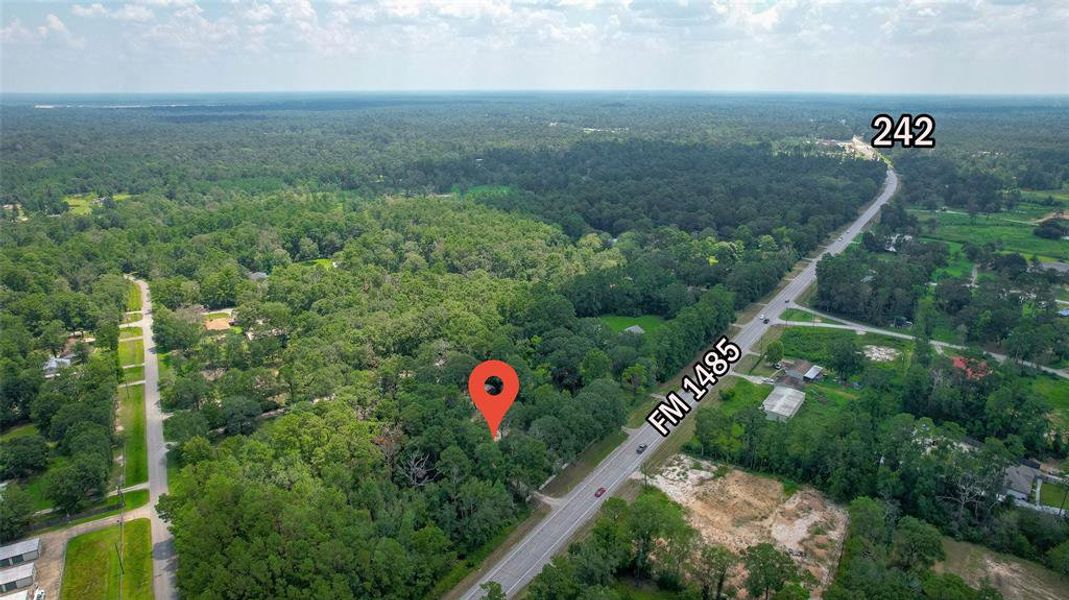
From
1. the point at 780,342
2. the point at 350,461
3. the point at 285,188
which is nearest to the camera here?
the point at 350,461

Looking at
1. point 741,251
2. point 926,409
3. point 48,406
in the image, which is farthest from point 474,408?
point 741,251

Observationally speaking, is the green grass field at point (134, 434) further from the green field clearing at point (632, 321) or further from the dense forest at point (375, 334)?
the green field clearing at point (632, 321)

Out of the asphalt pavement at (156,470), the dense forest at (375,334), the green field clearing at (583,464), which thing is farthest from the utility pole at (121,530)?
the green field clearing at (583,464)

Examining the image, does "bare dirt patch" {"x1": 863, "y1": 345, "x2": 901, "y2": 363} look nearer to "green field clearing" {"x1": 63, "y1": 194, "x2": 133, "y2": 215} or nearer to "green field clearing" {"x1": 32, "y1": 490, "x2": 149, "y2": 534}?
"green field clearing" {"x1": 32, "y1": 490, "x2": 149, "y2": 534}

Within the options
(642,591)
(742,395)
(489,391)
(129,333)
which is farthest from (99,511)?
(742,395)

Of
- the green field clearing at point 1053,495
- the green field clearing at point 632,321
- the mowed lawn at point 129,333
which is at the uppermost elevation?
the green field clearing at point 632,321

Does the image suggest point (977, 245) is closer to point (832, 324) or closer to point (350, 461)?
point (832, 324)

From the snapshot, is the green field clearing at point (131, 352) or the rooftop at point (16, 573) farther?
the green field clearing at point (131, 352)

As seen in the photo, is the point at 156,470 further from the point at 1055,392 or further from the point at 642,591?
the point at 1055,392
